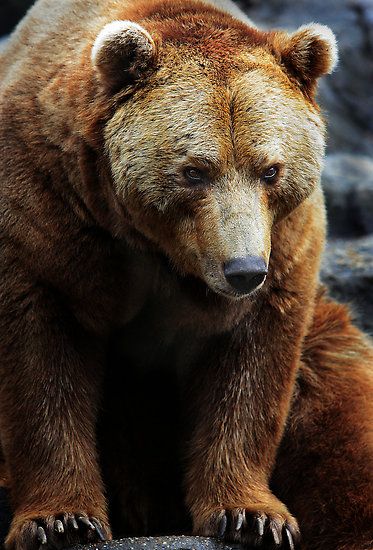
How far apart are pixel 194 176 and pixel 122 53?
2.48 feet

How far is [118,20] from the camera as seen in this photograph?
6410 mm

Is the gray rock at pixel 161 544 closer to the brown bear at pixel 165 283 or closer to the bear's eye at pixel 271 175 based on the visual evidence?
the brown bear at pixel 165 283

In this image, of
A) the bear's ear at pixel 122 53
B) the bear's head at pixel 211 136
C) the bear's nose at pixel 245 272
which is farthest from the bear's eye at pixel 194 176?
the bear's ear at pixel 122 53

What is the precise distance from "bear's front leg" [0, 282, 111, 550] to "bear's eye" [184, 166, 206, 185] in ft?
3.80

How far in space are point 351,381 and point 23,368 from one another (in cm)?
225

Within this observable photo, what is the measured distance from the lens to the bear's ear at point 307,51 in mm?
6301

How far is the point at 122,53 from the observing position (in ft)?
19.8

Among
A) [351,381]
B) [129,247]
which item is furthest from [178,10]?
[351,381]

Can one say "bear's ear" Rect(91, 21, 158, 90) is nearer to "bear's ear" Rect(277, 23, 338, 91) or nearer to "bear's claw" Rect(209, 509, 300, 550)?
"bear's ear" Rect(277, 23, 338, 91)

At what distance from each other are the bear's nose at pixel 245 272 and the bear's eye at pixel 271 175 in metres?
0.55

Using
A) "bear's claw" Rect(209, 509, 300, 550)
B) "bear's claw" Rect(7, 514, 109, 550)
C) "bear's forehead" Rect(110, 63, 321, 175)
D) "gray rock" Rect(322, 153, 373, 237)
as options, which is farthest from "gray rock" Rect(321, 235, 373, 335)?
"bear's claw" Rect(7, 514, 109, 550)

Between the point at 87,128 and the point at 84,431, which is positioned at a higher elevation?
the point at 87,128

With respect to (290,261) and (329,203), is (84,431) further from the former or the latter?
(329,203)

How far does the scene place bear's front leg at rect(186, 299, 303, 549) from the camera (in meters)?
6.77
